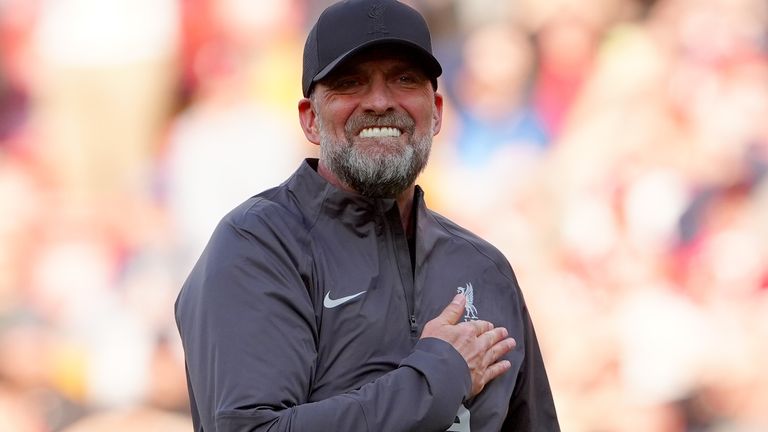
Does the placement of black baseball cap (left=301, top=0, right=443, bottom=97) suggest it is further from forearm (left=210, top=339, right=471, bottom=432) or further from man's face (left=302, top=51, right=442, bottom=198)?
forearm (left=210, top=339, right=471, bottom=432)

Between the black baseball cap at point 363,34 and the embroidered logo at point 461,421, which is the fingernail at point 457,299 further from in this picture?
the black baseball cap at point 363,34

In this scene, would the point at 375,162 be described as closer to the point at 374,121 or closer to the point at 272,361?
the point at 374,121

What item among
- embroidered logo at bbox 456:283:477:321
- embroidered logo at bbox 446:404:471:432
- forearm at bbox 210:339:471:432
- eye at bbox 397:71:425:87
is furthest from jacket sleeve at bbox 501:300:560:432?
eye at bbox 397:71:425:87

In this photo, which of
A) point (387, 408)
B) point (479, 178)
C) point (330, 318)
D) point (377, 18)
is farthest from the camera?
point (479, 178)

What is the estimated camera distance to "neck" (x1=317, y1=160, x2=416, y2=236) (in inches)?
82.8

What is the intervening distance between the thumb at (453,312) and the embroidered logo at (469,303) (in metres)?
0.05

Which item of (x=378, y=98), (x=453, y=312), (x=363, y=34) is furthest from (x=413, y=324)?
(x=363, y=34)

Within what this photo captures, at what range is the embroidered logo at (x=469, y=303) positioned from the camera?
2076mm

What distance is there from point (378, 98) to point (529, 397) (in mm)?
669

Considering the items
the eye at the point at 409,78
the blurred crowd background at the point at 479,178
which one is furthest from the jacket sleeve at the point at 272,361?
the blurred crowd background at the point at 479,178

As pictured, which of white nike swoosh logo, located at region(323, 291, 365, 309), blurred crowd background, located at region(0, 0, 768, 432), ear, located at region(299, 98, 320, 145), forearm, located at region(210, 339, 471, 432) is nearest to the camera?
forearm, located at region(210, 339, 471, 432)

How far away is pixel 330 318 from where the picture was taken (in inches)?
76.1

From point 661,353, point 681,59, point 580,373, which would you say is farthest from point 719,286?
point 681,59

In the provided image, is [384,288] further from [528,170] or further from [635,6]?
[635,6]
